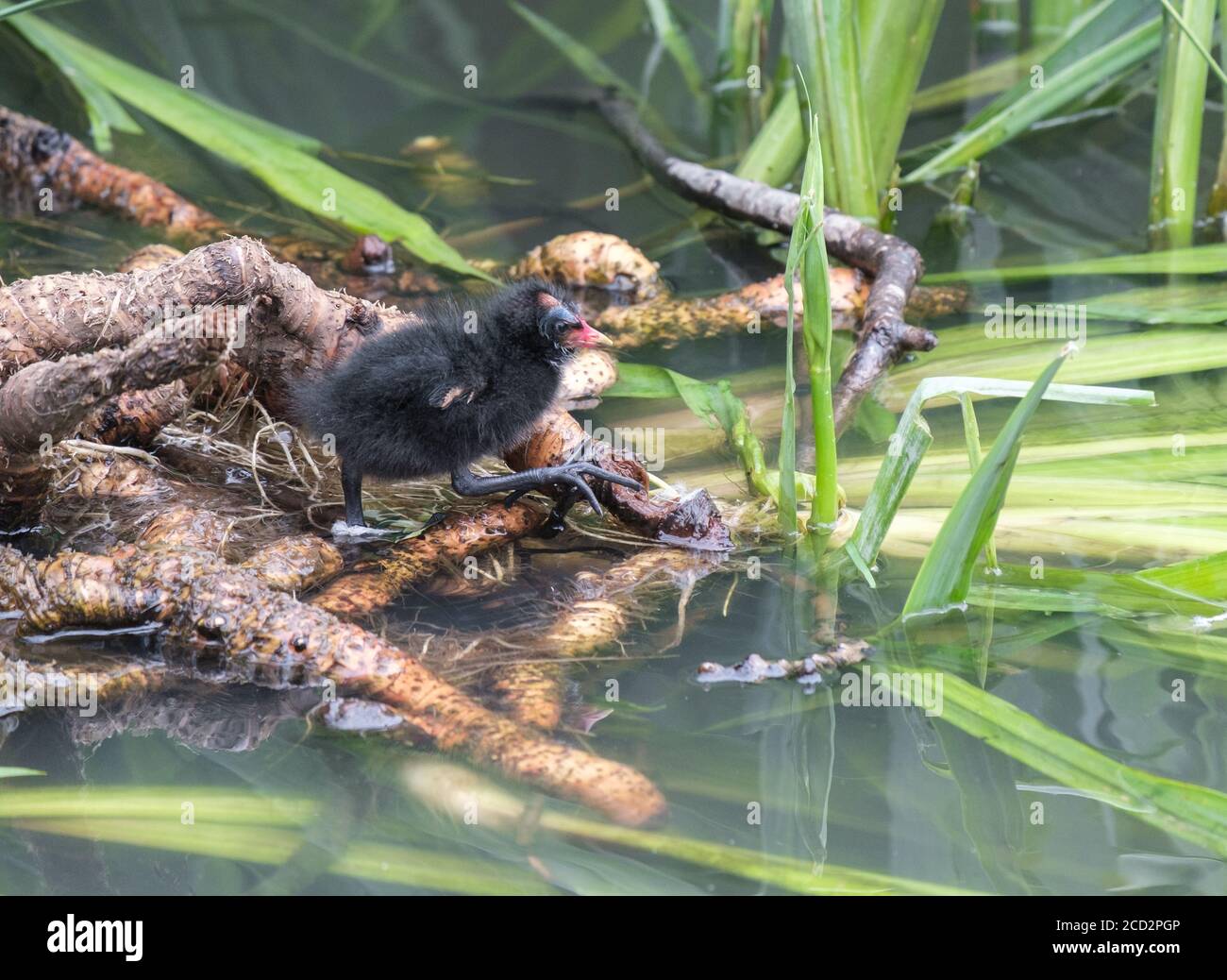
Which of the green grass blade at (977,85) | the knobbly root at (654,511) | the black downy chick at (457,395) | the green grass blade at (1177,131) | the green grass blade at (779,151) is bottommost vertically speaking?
the knobbly root at (654,511)

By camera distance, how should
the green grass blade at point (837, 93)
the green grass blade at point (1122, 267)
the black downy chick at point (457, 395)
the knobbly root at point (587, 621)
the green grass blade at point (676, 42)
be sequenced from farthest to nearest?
1. the green grass blade at point (676, 42)
2. the green grass blade at point (1122, 267)
3. the green grass blade at point (837, 93)
4. the black downy chick at point (457, 395)
5. the knobbly root at point (587, 621)

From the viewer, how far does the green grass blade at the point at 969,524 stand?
2.13 m

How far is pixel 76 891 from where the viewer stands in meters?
1.89

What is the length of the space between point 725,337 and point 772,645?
189cm

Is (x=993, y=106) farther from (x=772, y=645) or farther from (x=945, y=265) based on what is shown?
(x=772, y=645)

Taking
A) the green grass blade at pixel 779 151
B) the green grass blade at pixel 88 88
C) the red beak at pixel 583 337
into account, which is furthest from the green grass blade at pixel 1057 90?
the green grass blade at pixel 88 88

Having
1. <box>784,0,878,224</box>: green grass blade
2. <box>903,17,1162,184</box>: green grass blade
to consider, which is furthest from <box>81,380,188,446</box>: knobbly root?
<box>903,17,1162,184</box>: green grass blade

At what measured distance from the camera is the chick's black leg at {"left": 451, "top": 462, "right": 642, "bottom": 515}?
2.90m

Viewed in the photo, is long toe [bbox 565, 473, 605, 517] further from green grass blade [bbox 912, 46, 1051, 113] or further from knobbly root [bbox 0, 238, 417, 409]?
green grass blade [bbox 912, 46, 1051, 113]

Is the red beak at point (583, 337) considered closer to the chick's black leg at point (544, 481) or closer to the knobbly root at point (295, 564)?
the chick's black leg at point (544, 481)

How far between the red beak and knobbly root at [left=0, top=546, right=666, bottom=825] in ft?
3.15

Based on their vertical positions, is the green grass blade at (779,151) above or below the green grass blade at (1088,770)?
above

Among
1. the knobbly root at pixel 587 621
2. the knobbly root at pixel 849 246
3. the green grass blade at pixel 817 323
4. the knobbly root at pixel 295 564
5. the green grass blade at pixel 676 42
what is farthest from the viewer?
the green grass blade at pixel 676 42

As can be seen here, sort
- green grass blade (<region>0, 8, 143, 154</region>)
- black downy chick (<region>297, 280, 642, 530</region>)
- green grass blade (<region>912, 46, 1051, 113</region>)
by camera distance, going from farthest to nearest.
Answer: green grass blade (<region>912, 46, 1051, 113</region>) → green grass blade (<region>0, 8, 143, 154</region>) → black downy chick (<region>297, 280, 642, 530</region>)
